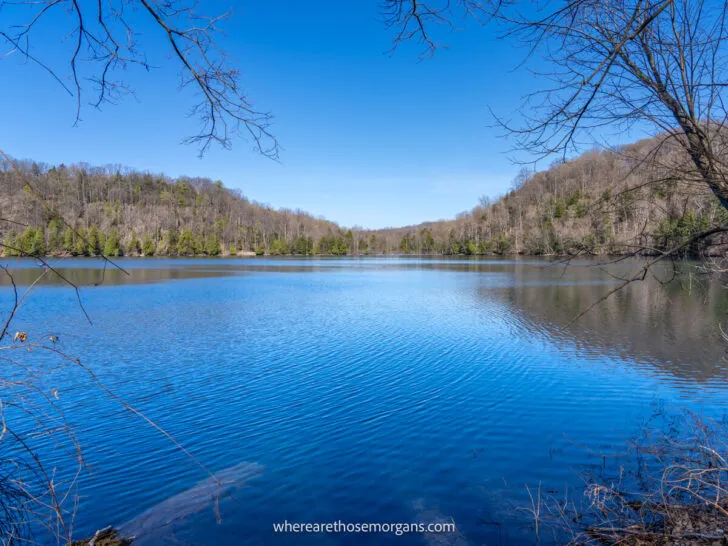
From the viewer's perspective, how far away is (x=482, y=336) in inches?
608

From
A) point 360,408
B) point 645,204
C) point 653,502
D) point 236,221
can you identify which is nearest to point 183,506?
point 360,408

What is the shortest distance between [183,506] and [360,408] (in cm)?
395

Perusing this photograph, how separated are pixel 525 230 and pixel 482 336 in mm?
91312

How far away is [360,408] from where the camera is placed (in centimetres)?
868

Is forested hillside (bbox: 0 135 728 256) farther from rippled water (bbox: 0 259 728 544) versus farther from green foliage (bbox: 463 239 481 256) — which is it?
rippled water (bbox: 0 259 728 544)

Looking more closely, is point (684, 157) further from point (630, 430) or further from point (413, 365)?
point (413, 365)

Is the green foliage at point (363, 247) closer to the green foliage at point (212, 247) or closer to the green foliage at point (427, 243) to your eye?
the green foliage at point (427, 243)

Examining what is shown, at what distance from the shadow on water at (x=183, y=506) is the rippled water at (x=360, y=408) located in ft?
0.08

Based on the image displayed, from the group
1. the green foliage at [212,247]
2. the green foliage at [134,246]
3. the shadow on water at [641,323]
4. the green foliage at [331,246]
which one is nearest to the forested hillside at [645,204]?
the shadow on water at [641,323]

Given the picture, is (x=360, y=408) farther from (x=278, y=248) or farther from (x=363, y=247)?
(x=363, y=247)

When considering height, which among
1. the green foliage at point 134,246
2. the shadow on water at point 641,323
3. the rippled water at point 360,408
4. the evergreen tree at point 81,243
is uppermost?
the green foliage at point 134,246

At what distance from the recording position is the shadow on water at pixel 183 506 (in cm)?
490

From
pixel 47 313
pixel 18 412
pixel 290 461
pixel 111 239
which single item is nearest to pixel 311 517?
pixel 290 461

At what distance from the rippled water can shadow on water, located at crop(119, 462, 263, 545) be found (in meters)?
0.03
